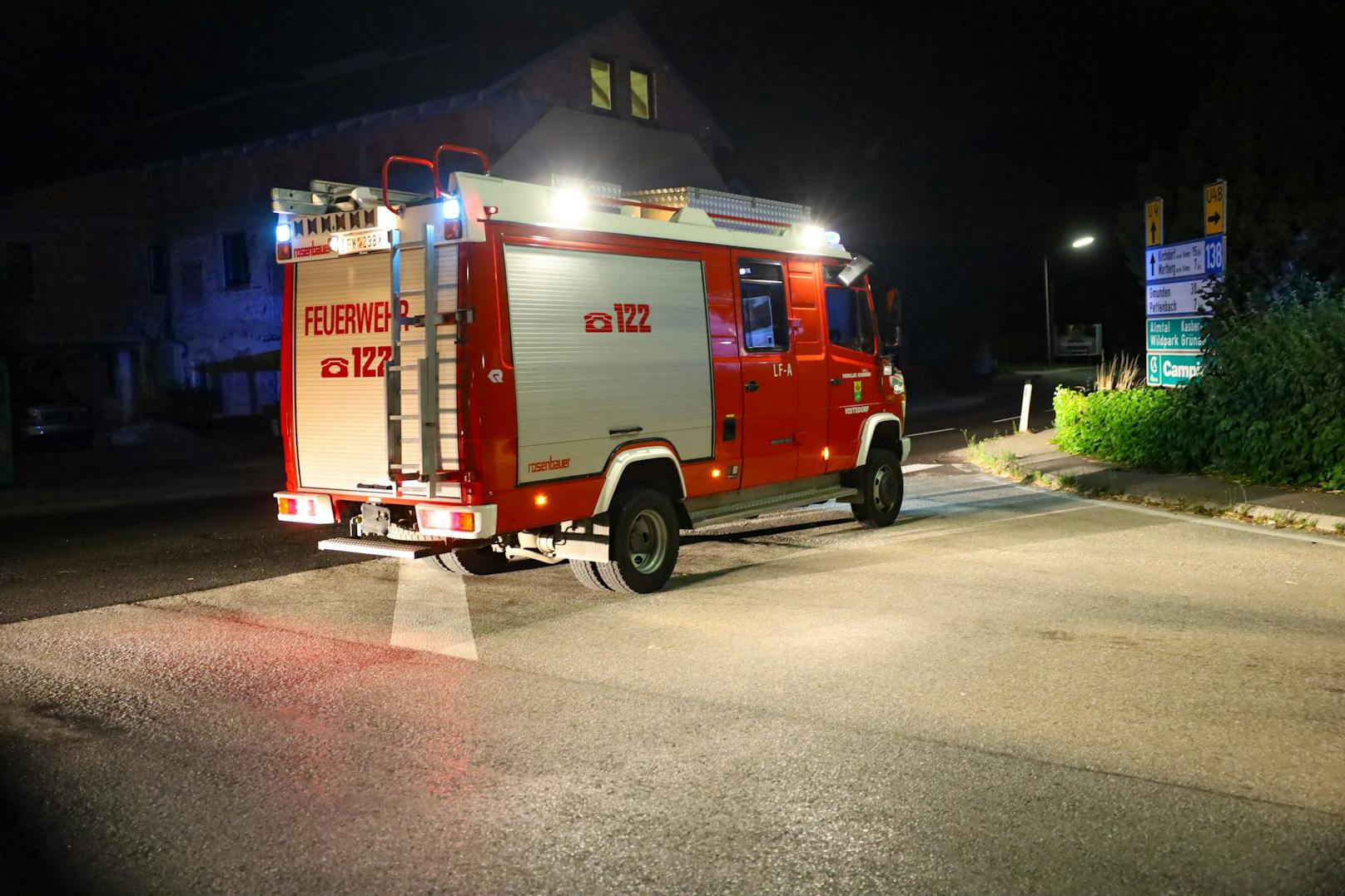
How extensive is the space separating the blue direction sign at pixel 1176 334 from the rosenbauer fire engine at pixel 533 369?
8.26 meters

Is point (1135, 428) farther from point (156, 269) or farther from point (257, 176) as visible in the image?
point (156, 269)

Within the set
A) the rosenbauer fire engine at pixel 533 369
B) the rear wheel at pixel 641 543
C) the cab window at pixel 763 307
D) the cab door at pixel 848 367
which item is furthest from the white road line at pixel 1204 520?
the rear wheel at pixel 641 543

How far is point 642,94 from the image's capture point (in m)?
31.3

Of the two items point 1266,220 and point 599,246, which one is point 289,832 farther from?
point 1266,220

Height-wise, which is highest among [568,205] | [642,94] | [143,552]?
[642,94]

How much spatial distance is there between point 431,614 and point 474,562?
1.40 meters

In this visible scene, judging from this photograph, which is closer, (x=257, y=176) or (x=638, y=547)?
(x=638, y=547)

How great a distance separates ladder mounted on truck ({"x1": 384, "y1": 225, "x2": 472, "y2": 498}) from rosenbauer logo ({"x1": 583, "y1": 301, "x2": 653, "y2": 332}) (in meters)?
1.15

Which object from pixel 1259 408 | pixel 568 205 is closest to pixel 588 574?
pixel 568 205

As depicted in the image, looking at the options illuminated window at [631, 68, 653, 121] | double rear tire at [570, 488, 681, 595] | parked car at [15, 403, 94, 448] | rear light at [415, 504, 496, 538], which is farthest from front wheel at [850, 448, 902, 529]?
illuminated window at [631, 68, 653, 121]

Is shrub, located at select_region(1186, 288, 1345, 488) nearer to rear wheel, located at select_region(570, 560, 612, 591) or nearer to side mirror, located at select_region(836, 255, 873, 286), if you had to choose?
side mirror, located at select_region(836, 255, 873, 286)

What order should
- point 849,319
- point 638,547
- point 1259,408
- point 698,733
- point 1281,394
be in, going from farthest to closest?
point 1259,408 → point 1281,394 → point 849,319 → point 638,547 → point 698,733

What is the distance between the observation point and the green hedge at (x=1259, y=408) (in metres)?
13.7

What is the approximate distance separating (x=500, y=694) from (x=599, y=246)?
3.66 meters
